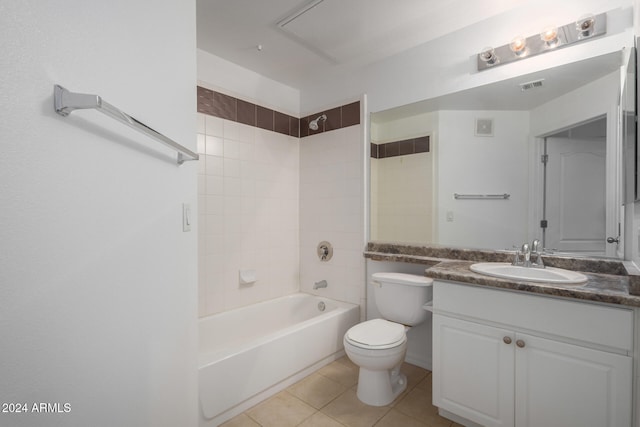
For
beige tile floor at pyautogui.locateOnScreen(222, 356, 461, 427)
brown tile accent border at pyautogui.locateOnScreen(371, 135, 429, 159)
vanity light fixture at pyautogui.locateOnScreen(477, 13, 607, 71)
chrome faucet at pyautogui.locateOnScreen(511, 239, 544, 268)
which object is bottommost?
beige tile floor at pyautogui.locateOnScreen(222, 356, 461, 427)

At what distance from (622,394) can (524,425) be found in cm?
43

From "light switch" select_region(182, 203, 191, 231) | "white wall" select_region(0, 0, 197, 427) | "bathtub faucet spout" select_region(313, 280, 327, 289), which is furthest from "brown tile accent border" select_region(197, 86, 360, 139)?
"bathtub faucet spout" select_region(313, 280, 327, 289)

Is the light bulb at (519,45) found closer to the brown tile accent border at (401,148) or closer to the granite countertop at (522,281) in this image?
the brown tile accent border at (401,148)

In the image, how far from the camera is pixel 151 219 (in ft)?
3.46

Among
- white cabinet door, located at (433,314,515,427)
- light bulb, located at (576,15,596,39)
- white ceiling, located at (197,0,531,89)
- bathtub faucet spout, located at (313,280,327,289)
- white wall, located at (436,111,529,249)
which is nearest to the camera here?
white cabinet door, located at (433,314,515,427)

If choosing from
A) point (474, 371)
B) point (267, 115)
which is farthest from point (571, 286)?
point (267, 115)

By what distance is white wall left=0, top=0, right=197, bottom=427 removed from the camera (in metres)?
0.58

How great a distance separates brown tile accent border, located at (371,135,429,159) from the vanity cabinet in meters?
1.16

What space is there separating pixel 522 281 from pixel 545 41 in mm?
1379

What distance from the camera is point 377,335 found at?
6.21ft

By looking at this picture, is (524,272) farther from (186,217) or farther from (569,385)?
(186,217)

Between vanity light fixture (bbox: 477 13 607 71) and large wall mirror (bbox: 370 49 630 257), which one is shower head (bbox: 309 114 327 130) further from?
vanity light fixture (bbox: 477 13 607 71)

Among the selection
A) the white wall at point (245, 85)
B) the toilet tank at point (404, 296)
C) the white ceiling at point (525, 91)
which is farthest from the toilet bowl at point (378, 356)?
the white wall at point (245, 85)

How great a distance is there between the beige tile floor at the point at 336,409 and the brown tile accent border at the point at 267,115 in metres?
2.03
